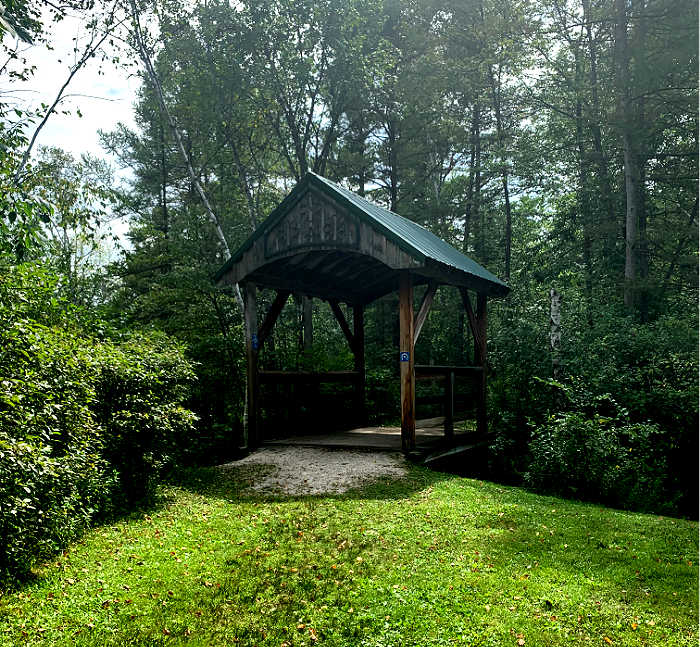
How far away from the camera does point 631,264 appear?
13.7 meters

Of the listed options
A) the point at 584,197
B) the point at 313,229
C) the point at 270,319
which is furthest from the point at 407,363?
the point at 584,197

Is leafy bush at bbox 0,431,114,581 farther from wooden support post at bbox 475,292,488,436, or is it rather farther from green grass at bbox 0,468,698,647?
wooden support post at bbox 475,292,488,436

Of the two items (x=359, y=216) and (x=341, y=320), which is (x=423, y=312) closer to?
(x=359, y=216)

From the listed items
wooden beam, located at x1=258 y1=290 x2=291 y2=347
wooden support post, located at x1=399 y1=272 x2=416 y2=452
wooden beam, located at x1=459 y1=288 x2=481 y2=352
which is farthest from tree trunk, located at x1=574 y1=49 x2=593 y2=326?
wooden beam, located at x1=258 y1=290 x2=291 y2=347

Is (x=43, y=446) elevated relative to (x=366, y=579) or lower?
elevated

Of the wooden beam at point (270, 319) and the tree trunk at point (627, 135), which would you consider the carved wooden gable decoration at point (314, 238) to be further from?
the tree trunk at point (627, 135)

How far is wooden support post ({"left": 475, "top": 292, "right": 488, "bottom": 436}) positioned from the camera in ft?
35.9

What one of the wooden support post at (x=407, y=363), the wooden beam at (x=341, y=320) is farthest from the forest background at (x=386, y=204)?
the wooden support post at (x=407, y=363)

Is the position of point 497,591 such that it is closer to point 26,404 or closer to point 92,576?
point 92,576

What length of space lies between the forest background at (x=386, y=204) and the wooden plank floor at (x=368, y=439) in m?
1.03

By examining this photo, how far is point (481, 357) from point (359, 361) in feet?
8.87

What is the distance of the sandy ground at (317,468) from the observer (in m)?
6.92

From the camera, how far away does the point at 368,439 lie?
9.85 meters

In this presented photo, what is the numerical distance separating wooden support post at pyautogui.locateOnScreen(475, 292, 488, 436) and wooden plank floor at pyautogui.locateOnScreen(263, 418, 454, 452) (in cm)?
89
